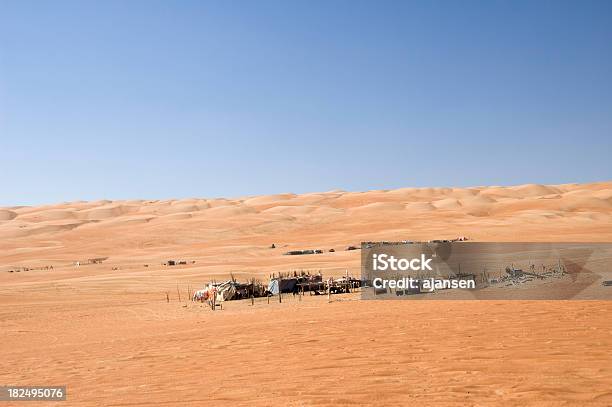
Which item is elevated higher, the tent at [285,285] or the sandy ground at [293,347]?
the tent at [285,285]

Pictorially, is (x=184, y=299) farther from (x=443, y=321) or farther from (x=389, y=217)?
(x=389, y=217)

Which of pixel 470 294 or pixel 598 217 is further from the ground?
pixel 598 217

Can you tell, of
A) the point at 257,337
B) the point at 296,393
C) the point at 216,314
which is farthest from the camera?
the point at 216,314

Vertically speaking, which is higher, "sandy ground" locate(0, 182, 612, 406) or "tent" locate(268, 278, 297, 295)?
"tent" locate(268, 278, 297, 295)

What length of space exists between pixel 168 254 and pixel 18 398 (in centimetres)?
4069

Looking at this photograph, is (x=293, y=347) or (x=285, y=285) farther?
(x=285, y=285)

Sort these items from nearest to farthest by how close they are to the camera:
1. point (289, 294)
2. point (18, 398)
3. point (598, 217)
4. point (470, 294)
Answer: point (18, 398) < point (470, 294) < point (289, 294) < point (598, 217)

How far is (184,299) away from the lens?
80.8ft

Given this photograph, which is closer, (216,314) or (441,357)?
(441,357)

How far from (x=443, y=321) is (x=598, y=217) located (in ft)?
156

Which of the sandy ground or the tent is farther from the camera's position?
the tent

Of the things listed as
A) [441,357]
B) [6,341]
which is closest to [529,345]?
[441,357]

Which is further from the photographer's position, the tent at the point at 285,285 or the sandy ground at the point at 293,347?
the tent at the point at 285,285

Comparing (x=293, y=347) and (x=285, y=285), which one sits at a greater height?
(x=285, y=285)
